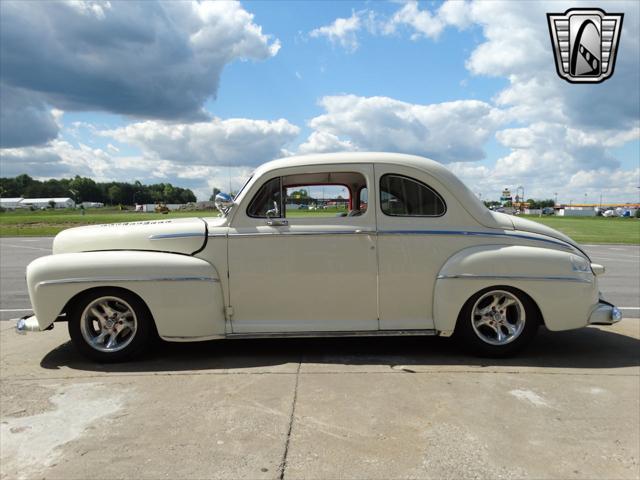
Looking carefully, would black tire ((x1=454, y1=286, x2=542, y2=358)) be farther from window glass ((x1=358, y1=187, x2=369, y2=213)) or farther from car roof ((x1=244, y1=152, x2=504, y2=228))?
window glass ((x1=358, y1=187, x2=369, y2=213))

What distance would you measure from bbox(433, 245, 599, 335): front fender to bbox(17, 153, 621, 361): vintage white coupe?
1cm

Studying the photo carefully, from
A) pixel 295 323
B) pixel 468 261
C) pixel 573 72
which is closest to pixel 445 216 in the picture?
pixel 468 261

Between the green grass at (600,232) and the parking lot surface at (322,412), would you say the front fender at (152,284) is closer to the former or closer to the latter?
the parking lot surface at (322,412)

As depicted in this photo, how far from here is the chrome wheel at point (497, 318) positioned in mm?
4297

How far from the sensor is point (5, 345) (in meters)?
4.89

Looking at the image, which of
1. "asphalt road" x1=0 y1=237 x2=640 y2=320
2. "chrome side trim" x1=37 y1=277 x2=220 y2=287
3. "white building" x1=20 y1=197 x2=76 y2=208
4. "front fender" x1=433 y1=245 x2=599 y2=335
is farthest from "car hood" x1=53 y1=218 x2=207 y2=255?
"white building" x1=20 y1=197 x2=76 y2=208

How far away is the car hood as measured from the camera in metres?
4.29

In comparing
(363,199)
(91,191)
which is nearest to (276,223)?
(363,199)

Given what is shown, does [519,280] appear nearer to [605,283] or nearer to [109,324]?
[109,324]

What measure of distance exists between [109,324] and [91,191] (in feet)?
605

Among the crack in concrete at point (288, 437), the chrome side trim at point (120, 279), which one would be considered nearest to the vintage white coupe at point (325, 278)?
the chrome side trim at point (120, 279)

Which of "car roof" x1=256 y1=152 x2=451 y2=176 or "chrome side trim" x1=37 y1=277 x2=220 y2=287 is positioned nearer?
"chrome side trim" x1=37 y1=277 x2=220 y2=287

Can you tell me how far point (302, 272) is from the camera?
422 cm

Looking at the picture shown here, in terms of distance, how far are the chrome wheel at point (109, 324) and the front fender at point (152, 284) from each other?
0.66ft
